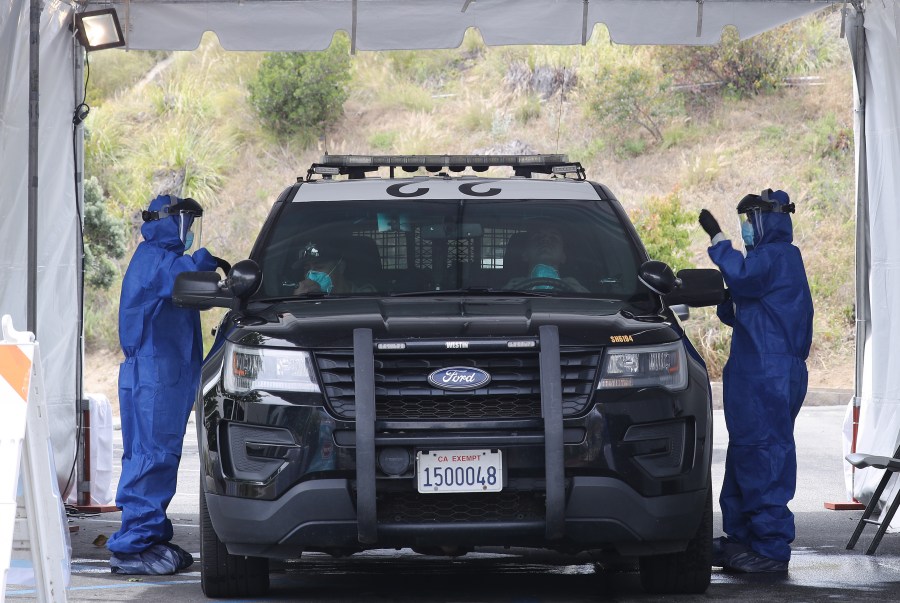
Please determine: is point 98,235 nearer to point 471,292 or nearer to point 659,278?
point 471,292

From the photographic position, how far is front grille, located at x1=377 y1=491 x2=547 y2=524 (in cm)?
577

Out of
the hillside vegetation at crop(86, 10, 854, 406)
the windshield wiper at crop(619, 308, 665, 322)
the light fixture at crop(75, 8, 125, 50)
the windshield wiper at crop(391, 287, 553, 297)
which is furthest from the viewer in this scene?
the hillside vegetation at crop(86, 10, 854, 406)

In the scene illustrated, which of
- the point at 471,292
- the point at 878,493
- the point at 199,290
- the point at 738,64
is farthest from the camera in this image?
the point at 738,64

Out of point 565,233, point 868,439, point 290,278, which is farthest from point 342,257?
point 868,439

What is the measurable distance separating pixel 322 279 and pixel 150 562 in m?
1.85

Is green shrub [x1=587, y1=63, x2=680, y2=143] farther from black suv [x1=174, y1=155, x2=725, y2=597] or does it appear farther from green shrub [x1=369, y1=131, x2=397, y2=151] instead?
black suv [x1=174, y1=155, x2=725, y2=597]

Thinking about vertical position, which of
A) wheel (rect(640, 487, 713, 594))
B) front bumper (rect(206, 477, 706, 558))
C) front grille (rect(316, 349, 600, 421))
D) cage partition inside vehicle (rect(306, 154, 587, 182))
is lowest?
wheel (rect(640, 487, 713, 594))

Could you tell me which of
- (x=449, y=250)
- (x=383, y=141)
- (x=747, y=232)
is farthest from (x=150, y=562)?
(x=383, y=141)

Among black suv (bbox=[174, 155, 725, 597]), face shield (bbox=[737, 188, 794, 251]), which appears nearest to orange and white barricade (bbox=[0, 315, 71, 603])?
black suv (bbox=[174, 155, 725, 597])

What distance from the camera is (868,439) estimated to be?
9.77 metres

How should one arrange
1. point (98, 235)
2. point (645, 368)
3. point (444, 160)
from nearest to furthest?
A: point (645, 368), point (444, 160), point (98, 235)

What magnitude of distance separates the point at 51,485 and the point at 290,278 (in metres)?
1.92

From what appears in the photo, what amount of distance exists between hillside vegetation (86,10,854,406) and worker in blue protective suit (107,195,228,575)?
23103 millimetres

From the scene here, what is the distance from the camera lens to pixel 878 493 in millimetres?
8688
